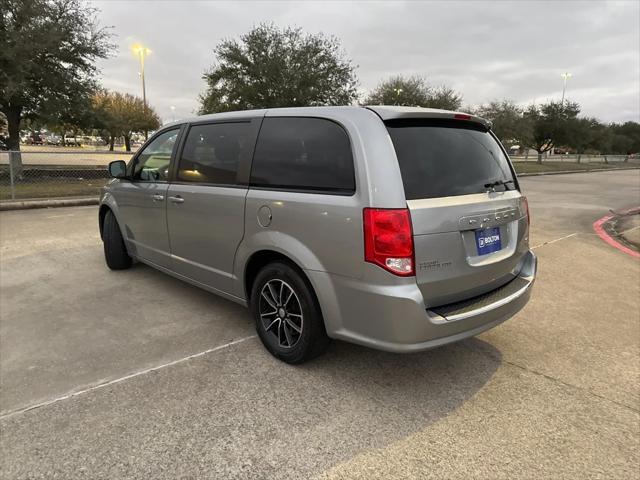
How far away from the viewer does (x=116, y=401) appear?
2.75 meters

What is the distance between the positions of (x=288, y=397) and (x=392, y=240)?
1213 mm

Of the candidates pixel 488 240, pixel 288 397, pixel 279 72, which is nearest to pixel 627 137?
pixel 279 72

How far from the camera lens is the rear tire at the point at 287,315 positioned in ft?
9.67

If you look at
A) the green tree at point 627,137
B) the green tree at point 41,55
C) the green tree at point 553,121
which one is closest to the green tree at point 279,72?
the green tree at point 41,55

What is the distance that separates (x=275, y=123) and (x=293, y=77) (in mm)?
17980

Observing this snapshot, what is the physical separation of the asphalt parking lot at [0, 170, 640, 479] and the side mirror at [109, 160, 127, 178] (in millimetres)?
1268

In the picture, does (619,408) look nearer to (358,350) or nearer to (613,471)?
(613,471)

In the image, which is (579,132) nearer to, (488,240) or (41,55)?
(41,55)

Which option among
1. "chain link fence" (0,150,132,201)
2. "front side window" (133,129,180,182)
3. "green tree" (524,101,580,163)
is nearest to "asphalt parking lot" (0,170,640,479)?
"front side window" (133,129,180,182)

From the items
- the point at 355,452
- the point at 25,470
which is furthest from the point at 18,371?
the point at 355,452

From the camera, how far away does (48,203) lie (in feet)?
33.9

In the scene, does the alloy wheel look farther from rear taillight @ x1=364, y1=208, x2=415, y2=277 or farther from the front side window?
the front side window

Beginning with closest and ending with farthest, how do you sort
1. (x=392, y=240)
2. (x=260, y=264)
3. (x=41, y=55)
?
(x=392, y=240)
(x=260, y=264)
(x=41, y=55)

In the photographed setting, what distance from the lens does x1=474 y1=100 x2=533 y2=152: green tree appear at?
116 ft
